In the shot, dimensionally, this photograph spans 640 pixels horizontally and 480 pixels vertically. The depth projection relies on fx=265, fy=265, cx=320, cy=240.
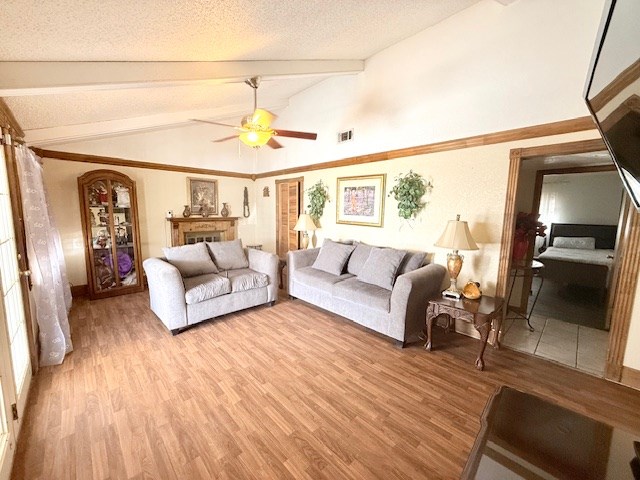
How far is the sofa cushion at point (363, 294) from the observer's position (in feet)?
9.16

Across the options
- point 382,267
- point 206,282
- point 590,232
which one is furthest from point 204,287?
point 590,232

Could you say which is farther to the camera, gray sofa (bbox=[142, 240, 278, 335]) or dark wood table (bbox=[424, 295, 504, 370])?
gray sofa (bbox=[142, 240, 278, 335])

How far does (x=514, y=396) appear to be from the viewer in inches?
39.8

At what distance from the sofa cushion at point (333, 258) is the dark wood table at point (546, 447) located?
2705mm

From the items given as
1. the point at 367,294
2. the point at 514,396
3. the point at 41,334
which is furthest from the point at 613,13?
the point at 41,334

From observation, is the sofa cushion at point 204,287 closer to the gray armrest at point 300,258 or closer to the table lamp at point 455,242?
the gray armrest at point 300,258

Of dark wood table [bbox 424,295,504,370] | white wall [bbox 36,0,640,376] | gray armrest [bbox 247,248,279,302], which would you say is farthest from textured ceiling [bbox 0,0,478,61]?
dark wood table [bbox 424,295,504,370]

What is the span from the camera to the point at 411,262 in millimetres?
3143

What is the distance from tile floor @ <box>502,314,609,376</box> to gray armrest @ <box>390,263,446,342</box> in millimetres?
974

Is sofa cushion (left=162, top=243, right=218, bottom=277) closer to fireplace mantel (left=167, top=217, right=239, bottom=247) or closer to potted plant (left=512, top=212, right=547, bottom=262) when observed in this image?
fireplace mantel (left=167, top=217, right=239, bottom=247)

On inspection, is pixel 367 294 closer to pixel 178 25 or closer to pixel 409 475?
pixel 409 475

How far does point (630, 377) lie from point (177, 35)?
4.25 m

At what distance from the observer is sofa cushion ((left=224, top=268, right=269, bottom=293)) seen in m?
3.36

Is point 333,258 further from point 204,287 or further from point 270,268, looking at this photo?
point 204,287
